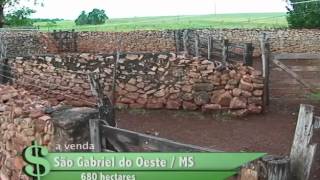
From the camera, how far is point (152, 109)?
1099 centimetres

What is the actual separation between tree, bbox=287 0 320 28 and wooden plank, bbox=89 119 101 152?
22.5m

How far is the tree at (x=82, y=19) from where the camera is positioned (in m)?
40.4

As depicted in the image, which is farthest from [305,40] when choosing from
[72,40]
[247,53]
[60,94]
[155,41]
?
[60,94]

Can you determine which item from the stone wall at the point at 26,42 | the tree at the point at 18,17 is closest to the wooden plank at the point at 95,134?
the stone wall at the point at 26,42

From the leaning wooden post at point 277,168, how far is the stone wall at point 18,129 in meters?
2.84

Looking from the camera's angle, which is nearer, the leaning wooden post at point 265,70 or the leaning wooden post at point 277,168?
the leaning wooden post at point 277,168

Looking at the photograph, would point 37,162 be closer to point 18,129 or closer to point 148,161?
point 148,161

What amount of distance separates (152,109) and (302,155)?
793cm

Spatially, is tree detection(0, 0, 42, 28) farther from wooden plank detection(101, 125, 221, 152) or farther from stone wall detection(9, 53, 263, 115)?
wooden plank detection(101, 125, 221, 152)

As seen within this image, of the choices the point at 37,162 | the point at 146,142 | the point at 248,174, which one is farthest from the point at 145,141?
the point at 248,174

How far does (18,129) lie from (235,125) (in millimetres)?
4546

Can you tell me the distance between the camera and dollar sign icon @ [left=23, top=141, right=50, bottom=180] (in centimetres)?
383

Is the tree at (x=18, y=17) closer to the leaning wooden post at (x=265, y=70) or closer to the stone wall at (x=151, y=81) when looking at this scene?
the stone wall at (x=151, y=81)

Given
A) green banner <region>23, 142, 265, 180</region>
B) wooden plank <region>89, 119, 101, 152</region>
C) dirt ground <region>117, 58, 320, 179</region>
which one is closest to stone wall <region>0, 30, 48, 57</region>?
dirt ground <region>117, 58, 320, 179</region>
